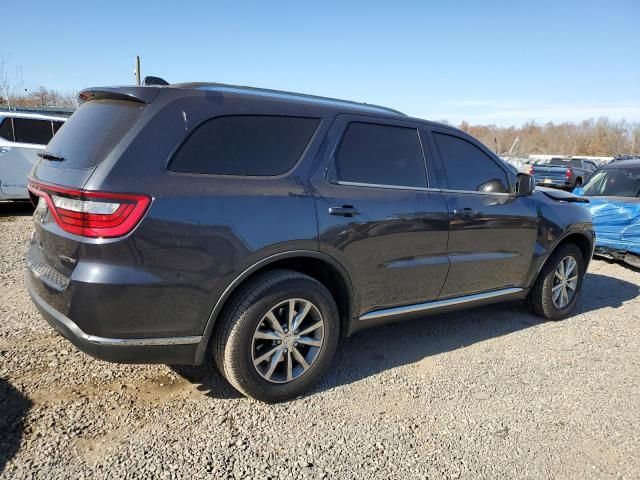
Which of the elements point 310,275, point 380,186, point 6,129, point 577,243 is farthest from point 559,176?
point 310,275

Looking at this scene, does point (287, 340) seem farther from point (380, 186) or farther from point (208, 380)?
point (380, 186)

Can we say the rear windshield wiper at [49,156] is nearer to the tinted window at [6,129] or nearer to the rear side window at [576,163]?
the tinted window at [6,129]

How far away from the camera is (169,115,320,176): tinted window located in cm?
255

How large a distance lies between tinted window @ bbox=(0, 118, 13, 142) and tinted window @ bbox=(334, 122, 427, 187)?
330 inches

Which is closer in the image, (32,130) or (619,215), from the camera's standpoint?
(619,215)

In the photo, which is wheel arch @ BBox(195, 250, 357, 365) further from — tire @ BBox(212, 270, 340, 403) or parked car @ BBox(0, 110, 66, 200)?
parked car @ BBox(0, 110, 66, 200)

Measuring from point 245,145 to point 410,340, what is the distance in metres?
2.28

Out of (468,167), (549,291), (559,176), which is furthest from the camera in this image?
(559,176)

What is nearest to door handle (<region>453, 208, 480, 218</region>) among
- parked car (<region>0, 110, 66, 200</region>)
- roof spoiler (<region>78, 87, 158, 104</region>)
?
roof spoiler (<region>78, 87, 158, 104</region>)

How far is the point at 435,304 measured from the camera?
3.71 m

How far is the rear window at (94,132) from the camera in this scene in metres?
2.47

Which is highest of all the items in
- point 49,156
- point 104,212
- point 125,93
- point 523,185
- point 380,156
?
point 125,93

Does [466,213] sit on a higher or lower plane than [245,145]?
lower

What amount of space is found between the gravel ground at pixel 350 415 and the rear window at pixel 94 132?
1.40 metres
